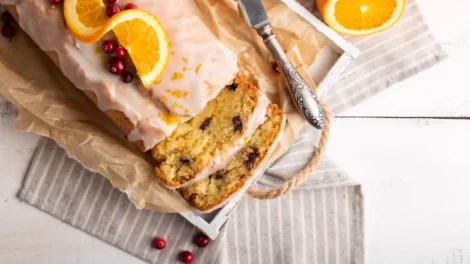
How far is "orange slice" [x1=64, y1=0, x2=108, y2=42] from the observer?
2.53 m

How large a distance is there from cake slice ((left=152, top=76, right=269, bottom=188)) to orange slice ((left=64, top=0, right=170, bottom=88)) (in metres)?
0.36

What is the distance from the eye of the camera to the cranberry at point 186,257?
309 centimetres

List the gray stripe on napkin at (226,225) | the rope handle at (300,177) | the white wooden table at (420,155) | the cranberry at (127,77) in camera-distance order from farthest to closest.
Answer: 1. the white wooden table at (420,155)
2. the gray stripe on napkin at (226,225)
3. the rope handle at (300,177)
4. the cranberry at (127,77)

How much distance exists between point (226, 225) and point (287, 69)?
101cm

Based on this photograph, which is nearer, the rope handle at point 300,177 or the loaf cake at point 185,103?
the loaf cake at point 185,103

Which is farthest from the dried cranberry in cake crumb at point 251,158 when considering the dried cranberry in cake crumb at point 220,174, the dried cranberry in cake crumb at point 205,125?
the dried cranberry in cake crumb at point 205,125

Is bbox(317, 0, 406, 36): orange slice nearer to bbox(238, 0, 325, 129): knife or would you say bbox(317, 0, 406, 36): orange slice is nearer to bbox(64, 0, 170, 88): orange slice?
bbox(238, 0, 325, 129): knife

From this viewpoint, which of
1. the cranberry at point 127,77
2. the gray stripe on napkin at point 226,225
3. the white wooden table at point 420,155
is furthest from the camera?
the white wooden table at point 420,155

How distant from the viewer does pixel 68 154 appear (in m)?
2.88

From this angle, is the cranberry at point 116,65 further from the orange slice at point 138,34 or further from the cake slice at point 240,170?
the cake slice at point 240,170

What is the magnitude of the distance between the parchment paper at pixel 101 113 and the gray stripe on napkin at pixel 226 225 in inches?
9.9

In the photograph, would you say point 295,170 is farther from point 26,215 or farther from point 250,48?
point 26,215

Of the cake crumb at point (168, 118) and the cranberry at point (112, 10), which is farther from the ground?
the cranberry at point (112, 10)

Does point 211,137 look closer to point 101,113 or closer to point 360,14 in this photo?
point 101,113
